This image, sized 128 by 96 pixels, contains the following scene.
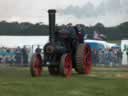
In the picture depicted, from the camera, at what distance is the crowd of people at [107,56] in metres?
34.1

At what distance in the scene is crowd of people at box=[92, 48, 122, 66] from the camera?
34094mm

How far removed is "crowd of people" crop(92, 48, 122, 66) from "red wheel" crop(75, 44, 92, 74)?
14.7 metres

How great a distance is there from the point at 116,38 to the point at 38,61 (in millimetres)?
35698

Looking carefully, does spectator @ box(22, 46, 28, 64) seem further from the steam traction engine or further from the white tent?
the steam traction engine

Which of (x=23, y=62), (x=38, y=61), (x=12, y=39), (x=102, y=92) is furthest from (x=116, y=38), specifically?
(x=102, y=92)

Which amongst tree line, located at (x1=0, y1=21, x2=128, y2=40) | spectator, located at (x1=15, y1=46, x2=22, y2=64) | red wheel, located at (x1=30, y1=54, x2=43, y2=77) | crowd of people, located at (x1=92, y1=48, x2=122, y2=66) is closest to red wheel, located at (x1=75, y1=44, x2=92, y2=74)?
red wheel, located at (x1=30, y1=54, x2=43, y2=77)

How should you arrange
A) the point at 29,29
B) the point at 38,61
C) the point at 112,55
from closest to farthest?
the point at 38,61
the point at 112,55
the point at 29,29

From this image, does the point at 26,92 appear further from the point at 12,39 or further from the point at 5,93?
the point at 12,39

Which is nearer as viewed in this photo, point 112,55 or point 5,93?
point 5,93

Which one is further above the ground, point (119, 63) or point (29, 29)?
point (29, 29)

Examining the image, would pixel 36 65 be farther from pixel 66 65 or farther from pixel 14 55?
pixel 14 55

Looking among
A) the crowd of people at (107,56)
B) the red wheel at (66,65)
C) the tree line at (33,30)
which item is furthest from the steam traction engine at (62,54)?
the tree line at (33,30)

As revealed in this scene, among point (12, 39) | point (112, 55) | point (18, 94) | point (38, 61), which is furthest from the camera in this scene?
point (12, 39)

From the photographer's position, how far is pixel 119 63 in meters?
34.8
